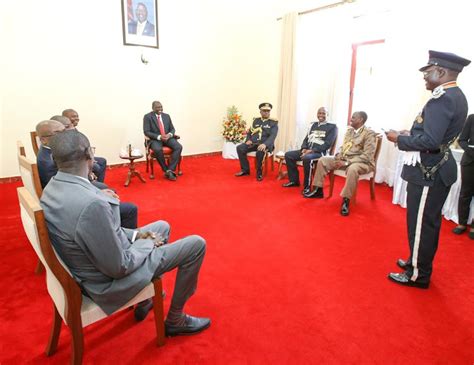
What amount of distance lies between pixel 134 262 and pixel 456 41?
14.2ft

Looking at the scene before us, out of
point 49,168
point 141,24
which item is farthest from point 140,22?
point 49,168

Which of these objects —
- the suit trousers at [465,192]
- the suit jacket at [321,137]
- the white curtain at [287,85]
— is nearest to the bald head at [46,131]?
the suit jacket at [321,137]

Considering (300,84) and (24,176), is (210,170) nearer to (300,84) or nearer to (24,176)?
(300,84)

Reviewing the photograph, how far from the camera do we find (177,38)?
5707mm

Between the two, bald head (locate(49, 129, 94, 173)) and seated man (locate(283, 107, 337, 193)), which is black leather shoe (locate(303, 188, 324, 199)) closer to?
seated man (locate(283, 107, 337, 193))

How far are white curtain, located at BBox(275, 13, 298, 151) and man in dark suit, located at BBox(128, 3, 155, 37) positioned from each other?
2.35 meters

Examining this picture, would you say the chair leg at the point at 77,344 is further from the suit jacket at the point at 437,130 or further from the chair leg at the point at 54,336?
the suit jacket at the point at 437,130

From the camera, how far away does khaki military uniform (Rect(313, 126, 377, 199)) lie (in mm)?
3801

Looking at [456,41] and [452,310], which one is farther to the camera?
[456,41]

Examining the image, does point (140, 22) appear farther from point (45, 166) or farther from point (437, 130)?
point (437, 130)

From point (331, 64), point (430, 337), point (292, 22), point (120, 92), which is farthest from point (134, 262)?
point (292, 22)

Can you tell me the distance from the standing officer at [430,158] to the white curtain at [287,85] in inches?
151

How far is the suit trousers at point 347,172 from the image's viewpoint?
3.77m

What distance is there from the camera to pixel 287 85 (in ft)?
20.0
